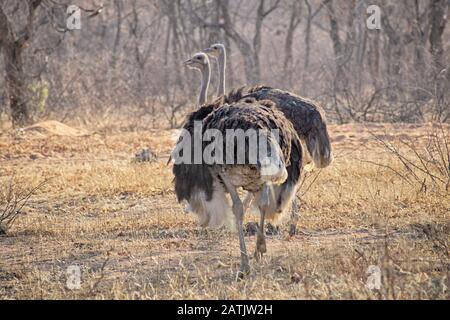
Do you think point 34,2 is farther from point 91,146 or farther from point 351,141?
point 351,141

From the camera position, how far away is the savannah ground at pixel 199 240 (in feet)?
16.0

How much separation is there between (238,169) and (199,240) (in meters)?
1.53

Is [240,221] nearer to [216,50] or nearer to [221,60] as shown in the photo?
[221,60]

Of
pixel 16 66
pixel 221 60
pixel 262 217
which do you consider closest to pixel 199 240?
pixel 262 217

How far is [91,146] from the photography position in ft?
37.2

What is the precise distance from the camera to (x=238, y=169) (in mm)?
5043

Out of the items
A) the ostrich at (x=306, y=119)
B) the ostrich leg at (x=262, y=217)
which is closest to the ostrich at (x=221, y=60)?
the ostrich at (x=306, y=119)

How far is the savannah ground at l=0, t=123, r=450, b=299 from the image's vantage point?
4875mm

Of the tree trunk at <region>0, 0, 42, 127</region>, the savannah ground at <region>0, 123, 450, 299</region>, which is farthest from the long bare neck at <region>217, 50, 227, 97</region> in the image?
the tree trunk at <region>0, 0, 42, 127</region>

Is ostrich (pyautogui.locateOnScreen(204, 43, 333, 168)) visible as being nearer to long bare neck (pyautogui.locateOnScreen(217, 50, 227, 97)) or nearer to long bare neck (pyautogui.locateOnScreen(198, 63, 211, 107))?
long bare neck (pyautogui.locateOnScreen(198, 63, 211, 107))

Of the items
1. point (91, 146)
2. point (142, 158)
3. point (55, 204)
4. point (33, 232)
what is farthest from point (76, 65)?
point (33, 232)

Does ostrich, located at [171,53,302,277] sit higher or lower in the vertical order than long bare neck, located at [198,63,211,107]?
lower

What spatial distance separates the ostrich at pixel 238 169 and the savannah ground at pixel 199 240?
37 cm

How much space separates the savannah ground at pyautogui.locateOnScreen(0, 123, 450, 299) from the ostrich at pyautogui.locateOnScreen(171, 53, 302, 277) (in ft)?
1.21
